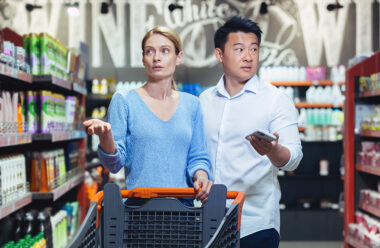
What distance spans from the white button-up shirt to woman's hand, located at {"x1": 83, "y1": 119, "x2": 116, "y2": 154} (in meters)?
0.59

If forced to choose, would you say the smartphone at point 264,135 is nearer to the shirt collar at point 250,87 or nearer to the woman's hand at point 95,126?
the woman's hand at point 95,126

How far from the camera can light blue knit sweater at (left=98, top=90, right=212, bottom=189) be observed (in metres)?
1.98

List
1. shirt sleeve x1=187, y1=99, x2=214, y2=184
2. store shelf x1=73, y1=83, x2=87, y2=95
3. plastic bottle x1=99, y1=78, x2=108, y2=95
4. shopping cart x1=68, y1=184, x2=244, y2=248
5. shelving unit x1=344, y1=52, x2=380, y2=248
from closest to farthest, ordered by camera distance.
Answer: shopping cart x1=68, y1=184, x2=244, y2=248 < shirt sleeve x1=187, y1=99, x2=214, y2=184 < store shelf x1=73, y1=83, x2=87, y2=95 < shelving unit x1=344, y1=52, x2=380, y2=248 < plastic bottle x1=99, y1=78, x2=108, y2=95

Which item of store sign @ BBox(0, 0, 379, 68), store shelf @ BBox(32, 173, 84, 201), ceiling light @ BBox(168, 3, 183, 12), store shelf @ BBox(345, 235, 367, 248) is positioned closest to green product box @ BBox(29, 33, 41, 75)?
store shelf @ BBox(32, 173, 84, 201)

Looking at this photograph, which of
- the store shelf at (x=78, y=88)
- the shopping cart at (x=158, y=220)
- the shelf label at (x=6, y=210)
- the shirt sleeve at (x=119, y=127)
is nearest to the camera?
the shopping cart at (x=158, y=220)

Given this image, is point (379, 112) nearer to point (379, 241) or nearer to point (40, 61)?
point (379, 241)

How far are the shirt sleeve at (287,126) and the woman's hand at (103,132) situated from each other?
73 centimetres

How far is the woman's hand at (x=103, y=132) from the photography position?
1.64m

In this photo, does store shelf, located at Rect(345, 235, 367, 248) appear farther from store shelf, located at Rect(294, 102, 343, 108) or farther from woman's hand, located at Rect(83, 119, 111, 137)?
woman's hand, located at Rect(83, 119, 111, 137)

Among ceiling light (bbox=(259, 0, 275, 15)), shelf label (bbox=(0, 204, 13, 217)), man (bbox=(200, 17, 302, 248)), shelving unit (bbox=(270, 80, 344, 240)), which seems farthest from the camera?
ceiling light (bbox=(259, 0, 275, 15))

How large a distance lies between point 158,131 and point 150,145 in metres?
0.07

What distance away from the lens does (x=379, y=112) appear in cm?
438

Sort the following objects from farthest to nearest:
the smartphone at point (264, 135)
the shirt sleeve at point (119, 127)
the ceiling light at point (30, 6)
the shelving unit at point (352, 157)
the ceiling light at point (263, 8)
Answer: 1. the ceiling light at point (30, 6)
2. the ceiling light at point (263, 8)
3. the shelving unit at point (352, 157)
4. the shirt sleeve at point (119, 127)
5. the smartphone at point (264, 135)

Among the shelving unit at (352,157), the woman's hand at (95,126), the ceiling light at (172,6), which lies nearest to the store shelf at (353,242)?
the shelving unit at (352,157)
